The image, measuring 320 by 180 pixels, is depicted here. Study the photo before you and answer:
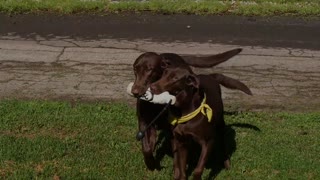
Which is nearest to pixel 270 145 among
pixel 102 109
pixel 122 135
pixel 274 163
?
pixel 274 163

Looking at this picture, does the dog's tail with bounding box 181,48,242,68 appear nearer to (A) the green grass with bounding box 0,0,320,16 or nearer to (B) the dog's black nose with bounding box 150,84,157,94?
(B) the dog's black nose with bounding box 150,84,157,94

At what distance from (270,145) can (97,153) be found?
5.69ft

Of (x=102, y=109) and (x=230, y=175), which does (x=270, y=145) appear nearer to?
(x=230, y=175)

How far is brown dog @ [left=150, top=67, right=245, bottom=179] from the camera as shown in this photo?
186 inches

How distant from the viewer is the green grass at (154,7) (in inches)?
474

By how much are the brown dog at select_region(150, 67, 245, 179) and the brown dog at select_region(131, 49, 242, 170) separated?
96mm

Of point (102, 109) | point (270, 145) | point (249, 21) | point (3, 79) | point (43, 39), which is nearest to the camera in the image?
point (270, 145)

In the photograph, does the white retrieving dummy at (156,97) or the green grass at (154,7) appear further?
the green grass at (154,7)

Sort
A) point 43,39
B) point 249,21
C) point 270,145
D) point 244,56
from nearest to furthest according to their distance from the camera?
point 270,145
point 244,56
point 43,39
point 249,21

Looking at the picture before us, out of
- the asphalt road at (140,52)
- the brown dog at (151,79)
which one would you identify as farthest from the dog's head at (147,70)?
the asphalt road at (140,52)

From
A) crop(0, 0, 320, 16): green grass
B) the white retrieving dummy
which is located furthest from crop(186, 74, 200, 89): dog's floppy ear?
crop(0, 0, 320, 16): green grass

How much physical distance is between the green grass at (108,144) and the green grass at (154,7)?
207 inches

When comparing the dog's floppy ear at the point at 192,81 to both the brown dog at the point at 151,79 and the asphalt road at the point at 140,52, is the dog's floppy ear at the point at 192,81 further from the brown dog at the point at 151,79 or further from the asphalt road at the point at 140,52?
the asphalt road at the point at 140,52

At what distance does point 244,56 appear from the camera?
9.54 m
